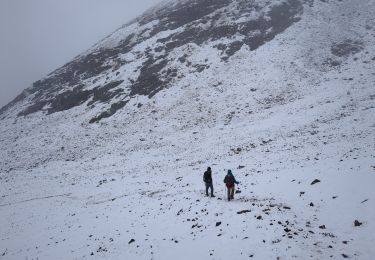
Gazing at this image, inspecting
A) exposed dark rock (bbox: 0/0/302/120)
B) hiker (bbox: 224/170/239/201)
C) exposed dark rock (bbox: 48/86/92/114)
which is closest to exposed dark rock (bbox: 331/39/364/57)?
exposed dark rock (bbox: 0/0/302/120)

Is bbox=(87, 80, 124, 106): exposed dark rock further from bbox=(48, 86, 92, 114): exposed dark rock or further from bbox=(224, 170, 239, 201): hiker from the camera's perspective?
bbox=(224, 170, 239, 201): hiker

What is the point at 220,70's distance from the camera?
47125 mm

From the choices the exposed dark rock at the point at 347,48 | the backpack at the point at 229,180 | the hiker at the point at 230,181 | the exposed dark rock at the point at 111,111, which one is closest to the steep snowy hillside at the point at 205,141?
the exposed dark rock at the point at 111,111

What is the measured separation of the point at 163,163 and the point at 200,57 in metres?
25.9

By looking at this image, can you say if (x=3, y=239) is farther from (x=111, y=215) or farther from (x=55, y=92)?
(x=55, y=92)

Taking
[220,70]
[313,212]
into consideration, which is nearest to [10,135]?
[220,70]

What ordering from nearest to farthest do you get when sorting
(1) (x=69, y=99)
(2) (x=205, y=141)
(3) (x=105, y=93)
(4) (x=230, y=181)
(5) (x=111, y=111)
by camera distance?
1. (4) (x=230, y=181)
2. (2) (x=205, y=141)
3. (5) (x=111, y=111)
4. (3) (x=105, y=93)
5. (1) (x=69, y=99)

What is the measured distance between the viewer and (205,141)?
110 ft

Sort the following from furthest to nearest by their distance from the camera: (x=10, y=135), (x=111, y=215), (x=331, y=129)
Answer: (x=10, y=135), (x=331, y=129), (x=111, y=215)

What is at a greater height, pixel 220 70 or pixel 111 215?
pixel 220 70

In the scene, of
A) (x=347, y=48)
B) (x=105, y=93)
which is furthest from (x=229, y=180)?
(x=347, y=48)

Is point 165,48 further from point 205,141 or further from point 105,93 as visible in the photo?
point 205,141

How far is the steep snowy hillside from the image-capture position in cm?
1470

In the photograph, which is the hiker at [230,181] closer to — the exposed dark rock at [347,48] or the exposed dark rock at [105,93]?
the exposed dark rock at [105,93]
